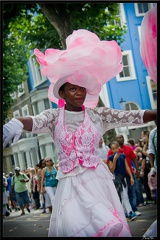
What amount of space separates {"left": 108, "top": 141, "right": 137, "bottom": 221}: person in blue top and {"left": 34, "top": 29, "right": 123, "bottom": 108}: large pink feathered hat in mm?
1375

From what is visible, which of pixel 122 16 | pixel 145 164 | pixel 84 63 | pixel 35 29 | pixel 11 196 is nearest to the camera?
pixel 84 63

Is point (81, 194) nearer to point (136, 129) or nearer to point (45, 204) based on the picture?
point (45, 204)

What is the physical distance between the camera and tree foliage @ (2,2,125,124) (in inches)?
228

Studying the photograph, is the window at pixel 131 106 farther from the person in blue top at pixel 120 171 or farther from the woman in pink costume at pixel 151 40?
the woman in pink costume at pixel 151 40

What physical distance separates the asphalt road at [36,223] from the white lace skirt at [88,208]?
2.23ft

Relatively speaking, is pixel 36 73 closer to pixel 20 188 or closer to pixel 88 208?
pixel 20 188

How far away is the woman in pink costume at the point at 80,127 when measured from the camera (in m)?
4.31

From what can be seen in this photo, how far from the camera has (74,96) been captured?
15.3 feet

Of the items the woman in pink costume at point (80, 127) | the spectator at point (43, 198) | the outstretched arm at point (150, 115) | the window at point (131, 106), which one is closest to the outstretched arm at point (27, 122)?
the woman in pink costume at point (80, 127)

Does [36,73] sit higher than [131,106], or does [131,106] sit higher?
[36,73]

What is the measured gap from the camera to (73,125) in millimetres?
4594

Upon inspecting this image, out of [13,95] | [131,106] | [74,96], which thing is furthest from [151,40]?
[13,95]

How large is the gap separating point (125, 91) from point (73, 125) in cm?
148

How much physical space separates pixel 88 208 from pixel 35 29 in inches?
127
